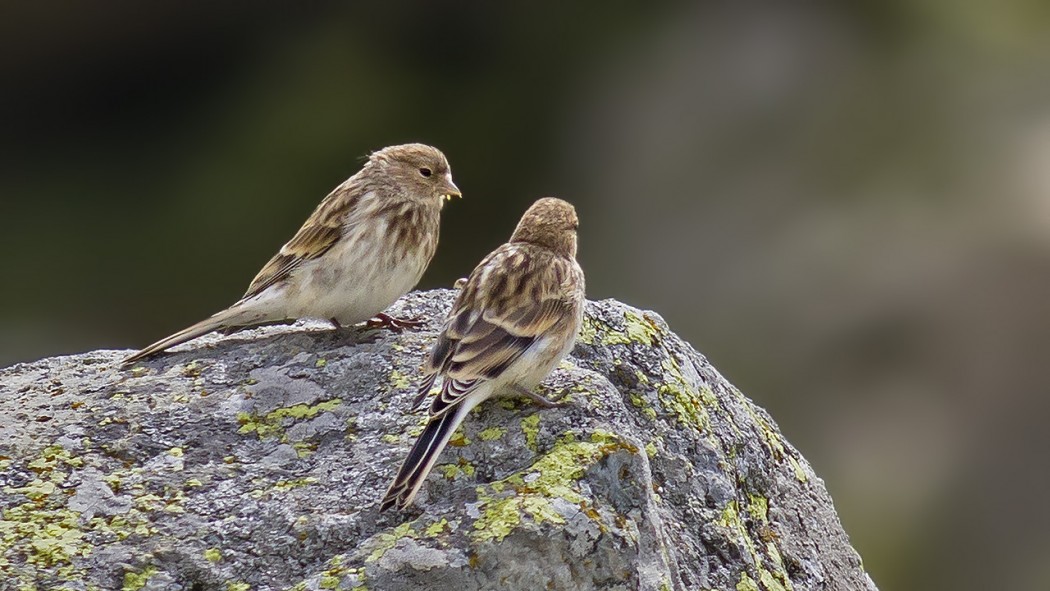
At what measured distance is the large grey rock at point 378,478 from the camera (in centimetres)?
493

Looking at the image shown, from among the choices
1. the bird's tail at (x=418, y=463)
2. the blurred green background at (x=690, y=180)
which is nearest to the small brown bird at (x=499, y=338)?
the bird's tail at (x=418, y=463)

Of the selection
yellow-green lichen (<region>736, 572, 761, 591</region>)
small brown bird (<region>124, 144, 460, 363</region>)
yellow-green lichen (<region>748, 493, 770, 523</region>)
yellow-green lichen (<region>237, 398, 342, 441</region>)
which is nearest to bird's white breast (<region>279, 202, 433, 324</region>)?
small brown bird (<region>124, 144, 460, 363</region>)

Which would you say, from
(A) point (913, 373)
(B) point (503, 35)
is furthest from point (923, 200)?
(B) point (503, 35)

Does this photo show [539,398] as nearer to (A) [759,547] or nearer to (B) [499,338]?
(B) [499,338]

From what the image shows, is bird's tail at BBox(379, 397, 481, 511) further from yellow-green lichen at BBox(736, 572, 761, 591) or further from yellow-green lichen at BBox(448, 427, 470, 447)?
yellow-green lichen at BBox(736, 572, 761, 591)

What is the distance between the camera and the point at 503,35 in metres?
19.3

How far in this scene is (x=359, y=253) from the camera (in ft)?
23.3

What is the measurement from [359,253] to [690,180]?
9.50 meters

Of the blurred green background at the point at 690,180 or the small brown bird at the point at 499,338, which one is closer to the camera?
the small brown bird at the point at 499,338

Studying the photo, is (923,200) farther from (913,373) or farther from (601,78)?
(601,78)

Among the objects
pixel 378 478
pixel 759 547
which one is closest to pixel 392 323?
pixel 378 478

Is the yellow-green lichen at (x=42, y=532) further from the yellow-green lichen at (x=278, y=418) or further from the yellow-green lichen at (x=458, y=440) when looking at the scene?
the yellow-green lichen at (x=458, y=440)

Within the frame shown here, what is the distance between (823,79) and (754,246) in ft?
11.4

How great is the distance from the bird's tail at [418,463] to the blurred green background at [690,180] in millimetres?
7903
